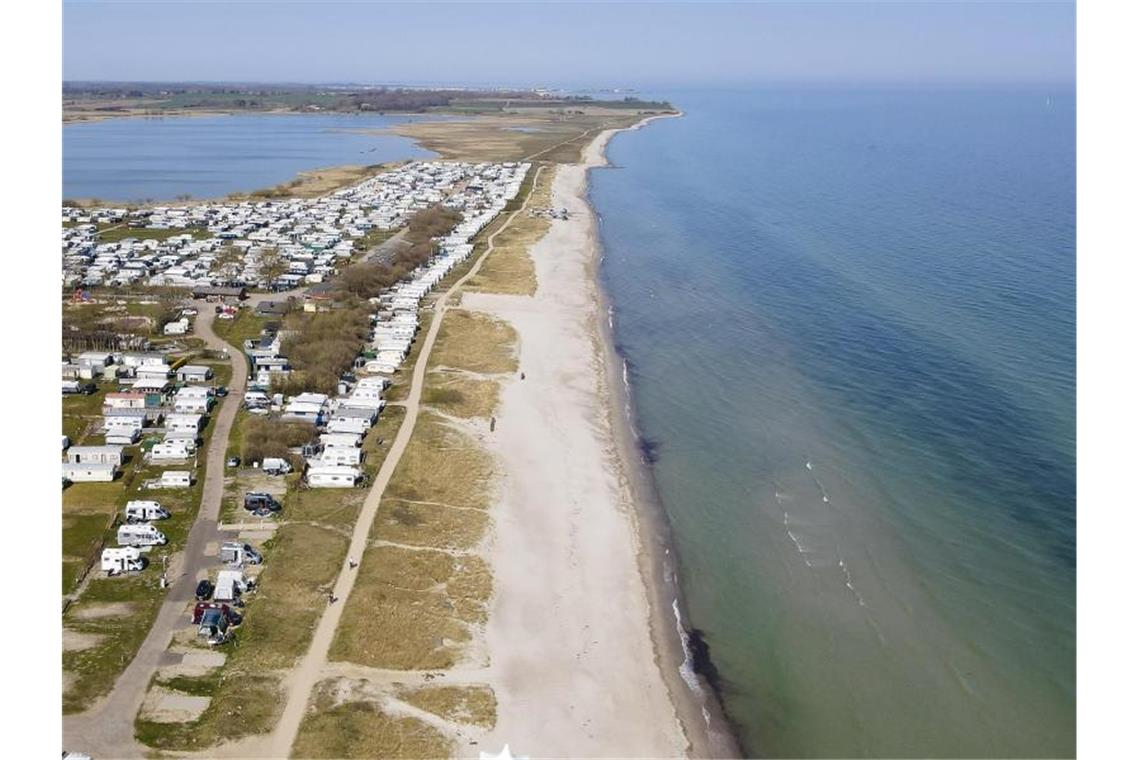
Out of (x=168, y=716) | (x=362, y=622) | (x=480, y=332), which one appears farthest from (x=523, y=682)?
(x=480, y=332)

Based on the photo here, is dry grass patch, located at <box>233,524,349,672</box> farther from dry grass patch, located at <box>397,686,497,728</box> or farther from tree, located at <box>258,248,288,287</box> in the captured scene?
tree, located at <box>258,248,288,287</box>

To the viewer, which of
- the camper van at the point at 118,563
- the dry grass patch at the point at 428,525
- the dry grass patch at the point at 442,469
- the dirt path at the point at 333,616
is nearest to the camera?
the dirt path at the point at 333,616

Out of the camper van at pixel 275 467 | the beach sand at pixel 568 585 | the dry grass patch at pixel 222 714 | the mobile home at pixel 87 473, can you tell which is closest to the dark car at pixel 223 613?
the dry grass patch at pixel 222 714

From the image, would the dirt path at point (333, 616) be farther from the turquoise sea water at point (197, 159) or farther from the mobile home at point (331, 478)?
the turquoise sea water at point (197, 159)

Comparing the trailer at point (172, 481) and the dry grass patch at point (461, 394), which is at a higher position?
the dry grass patch at point (461, 394)

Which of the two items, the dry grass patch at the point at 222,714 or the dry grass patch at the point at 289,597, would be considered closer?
the dry grass patch at the point at 222,714

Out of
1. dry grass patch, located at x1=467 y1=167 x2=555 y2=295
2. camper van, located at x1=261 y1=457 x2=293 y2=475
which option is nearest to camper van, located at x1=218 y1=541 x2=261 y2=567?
camper van, located at x1=261 y1=457 x2=293 y2=475
